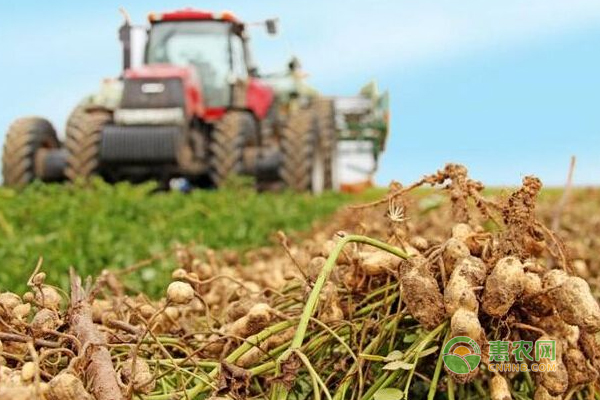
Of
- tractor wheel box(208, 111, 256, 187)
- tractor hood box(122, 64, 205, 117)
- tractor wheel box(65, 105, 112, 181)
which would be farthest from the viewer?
tractor wheel box(208, 111, 256, 187)

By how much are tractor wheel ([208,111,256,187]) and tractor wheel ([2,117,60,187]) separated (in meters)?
2.38

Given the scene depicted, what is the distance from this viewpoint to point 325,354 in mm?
1803

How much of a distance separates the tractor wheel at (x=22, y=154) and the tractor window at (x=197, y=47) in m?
1.94

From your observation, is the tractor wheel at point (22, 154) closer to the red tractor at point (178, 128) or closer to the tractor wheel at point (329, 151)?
the red tractor at point (178, 128)

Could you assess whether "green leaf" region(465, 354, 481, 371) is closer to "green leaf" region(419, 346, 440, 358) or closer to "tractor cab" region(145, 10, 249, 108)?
"green leaf" region(419, 346, 440, 358)

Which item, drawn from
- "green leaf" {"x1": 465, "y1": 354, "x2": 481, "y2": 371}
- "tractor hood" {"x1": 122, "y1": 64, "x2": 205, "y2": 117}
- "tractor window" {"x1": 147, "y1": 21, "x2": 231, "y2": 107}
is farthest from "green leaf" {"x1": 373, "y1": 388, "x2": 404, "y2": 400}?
"tractor window" {"x1": 147, "y1": 21, "x2": 231, "y2": 107}

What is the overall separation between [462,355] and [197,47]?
1208 cm

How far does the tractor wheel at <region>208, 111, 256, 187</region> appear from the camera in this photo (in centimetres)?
1213

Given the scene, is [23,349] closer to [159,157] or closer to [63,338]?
[63,338]

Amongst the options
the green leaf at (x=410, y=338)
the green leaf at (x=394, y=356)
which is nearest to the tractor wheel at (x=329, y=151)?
the green leaf at (x=410, y=338)

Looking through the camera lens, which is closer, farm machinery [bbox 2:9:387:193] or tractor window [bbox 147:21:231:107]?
farm machinery [bbox 2:9:387:193]

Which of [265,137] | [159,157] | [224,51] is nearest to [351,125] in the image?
[265,137]

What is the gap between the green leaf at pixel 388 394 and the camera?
1575 mm

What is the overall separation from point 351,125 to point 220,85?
280 inches
